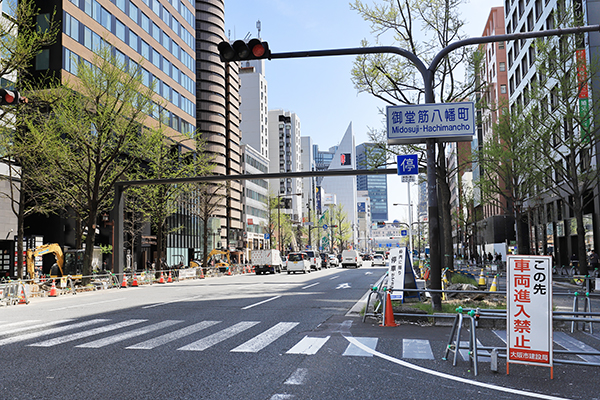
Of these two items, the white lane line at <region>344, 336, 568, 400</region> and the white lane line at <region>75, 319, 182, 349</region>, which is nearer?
the white lane line at <region>344, 336, 568, 400</region>

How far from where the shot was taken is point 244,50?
10156mm

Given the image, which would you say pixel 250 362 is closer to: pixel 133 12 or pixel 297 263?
pixel 297 263

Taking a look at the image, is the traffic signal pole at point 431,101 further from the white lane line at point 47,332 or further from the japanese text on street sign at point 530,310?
the white lane line at point 47,332

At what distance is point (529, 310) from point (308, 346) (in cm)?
399

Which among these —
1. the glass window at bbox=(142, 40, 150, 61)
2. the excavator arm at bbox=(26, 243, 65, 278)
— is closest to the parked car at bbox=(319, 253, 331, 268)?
the glass window at bbox=(142, 40, 150, 61)

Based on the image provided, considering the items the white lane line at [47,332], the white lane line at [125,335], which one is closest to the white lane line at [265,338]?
the white lane line at [125,335]

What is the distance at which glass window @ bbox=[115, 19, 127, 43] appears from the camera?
45.1 m

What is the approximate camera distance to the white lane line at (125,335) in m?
9.30

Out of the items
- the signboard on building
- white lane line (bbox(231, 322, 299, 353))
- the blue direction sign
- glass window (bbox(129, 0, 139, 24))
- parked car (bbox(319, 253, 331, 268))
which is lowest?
parked car (bbox(319, 253, 331, 268))

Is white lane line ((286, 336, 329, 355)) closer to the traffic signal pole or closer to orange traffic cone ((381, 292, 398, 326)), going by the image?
orange traffic cone ((381, 292, 398, 326))

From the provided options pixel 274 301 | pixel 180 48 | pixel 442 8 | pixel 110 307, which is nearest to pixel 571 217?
pixel 442 8

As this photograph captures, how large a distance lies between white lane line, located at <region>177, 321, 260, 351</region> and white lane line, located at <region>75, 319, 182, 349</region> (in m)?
1.59

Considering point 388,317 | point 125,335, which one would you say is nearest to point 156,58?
point 125,335

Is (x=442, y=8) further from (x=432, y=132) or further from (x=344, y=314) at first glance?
(x=344, y=314)
